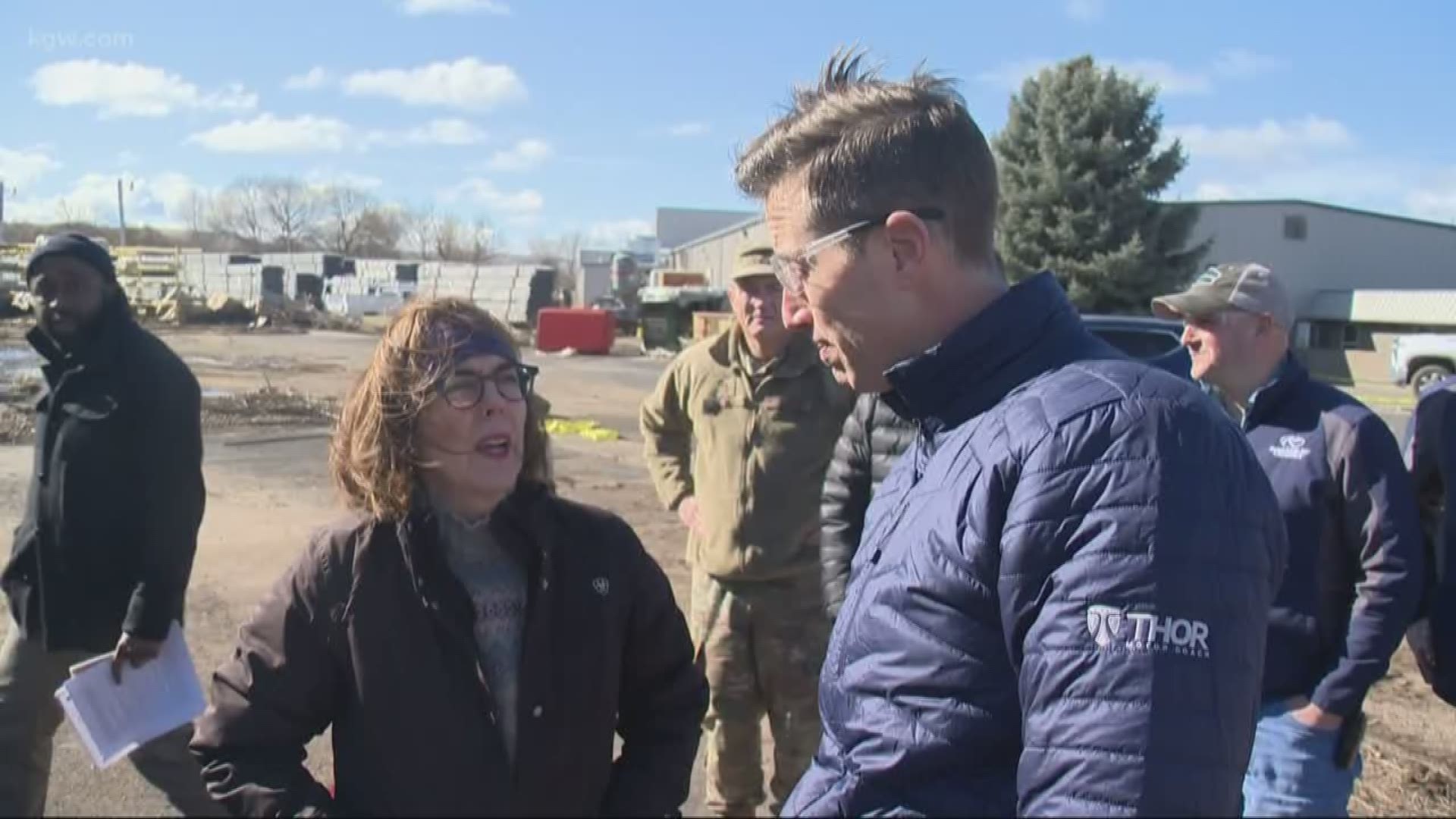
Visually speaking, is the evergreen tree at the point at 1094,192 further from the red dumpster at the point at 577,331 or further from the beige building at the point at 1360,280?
the beige building at the point at 1360,280

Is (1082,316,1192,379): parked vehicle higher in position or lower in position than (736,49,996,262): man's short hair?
lower

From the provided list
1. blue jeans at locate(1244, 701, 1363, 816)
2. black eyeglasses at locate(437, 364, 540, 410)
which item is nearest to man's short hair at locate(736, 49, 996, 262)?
black eyeglasses at locate(437, 364, 540, 410)

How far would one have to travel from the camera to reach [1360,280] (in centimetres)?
966

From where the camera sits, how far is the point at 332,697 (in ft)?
7.38

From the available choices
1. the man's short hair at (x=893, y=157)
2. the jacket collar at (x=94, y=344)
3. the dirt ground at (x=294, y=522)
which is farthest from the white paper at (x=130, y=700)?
the man's short hair at (x=893, y=157)

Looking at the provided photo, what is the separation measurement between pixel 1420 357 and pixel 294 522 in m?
14.3

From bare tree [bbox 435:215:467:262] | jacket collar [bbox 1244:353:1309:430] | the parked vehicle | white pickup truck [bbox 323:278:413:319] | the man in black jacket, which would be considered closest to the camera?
jacket collar [bbox 1244:353:1309:430]

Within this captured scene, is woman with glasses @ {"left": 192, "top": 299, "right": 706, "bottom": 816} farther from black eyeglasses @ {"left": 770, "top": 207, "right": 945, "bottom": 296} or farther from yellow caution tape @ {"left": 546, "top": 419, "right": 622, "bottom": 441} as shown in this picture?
yellow caution tape @ {"left": 546, "top": 419, "right": 622, "bottom": 441}

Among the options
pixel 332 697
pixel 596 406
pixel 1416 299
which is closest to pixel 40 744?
pixel 332 697

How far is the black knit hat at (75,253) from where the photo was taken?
3852 mm

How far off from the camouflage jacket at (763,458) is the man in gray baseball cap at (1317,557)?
1401 millimetres

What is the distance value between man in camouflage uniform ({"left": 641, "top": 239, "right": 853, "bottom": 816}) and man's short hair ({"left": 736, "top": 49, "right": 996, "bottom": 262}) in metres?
2.54

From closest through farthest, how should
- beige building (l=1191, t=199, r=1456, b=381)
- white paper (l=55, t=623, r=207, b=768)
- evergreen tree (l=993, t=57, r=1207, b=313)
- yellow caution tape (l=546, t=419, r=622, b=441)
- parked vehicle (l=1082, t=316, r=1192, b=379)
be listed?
white paper (l=55, t=623, r=207, b=768)
beige building (l=1191, t=199, r=1456, b=381)
parked vehicle (l=1082, t=316, r=1192, b=379)
yellow caution tape (l=546, t=419, r=622, b=441)
evergreen tree (l=993, t=57, r=1207, b=313)

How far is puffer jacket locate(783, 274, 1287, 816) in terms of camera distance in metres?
1.15
